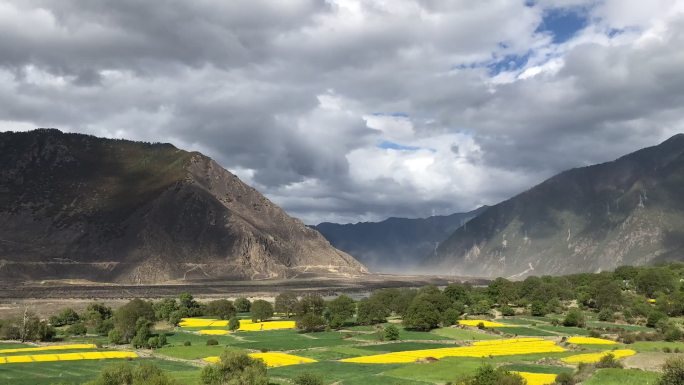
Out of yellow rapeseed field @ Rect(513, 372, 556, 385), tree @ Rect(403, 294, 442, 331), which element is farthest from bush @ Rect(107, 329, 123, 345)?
yellow rapeseed field @ Rect(513, 372, 556, 385)

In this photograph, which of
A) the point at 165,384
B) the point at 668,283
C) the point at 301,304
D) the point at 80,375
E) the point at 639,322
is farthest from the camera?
the point at 668,283

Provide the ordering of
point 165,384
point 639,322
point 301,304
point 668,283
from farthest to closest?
point 668,283 → point 301,304 → point 639,322 → point 165,384

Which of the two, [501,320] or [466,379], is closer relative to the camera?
[466,379]

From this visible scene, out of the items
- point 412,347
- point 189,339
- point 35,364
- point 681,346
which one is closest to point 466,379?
point 412,347

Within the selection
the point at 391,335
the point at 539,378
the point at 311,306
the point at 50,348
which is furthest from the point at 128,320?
the point at 539,378

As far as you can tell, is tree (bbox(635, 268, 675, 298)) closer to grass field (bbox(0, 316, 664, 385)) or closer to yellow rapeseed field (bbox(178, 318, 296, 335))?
grass field (bbox(0, 316, 664, 385))

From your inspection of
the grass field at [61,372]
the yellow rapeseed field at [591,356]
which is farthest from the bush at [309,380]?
the yellow rapeseed field at [591,356]

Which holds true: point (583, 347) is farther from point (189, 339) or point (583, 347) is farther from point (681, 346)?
point (189, 339)

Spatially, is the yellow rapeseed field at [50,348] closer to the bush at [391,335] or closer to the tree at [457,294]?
the bush at [391,335]
